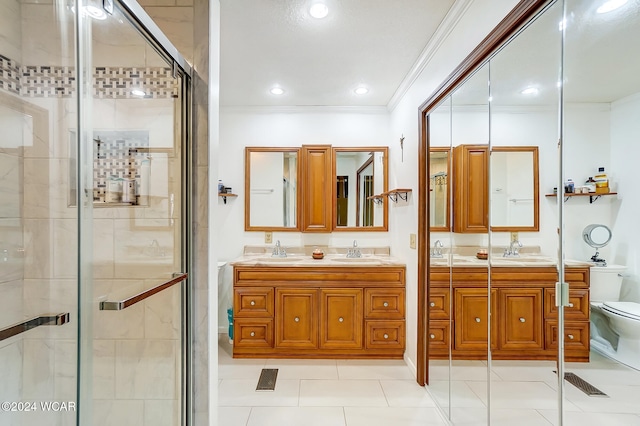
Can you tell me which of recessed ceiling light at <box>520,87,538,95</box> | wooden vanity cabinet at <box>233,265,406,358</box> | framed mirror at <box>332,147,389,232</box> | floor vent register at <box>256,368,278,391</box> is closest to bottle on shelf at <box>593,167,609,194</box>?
recessed ceiling light at <box>520,87,538,95</box>

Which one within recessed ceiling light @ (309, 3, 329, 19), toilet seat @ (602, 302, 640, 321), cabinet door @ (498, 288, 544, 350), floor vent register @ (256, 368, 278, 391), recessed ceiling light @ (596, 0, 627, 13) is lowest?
floor vent register @ (256, 368, 278, 391)

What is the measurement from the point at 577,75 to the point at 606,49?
4.1 inches

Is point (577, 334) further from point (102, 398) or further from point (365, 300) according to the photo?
point (365, 300)

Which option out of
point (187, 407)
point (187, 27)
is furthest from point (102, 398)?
point (187, 27)

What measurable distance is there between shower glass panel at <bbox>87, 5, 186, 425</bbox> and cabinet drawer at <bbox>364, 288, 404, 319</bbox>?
5.63ft

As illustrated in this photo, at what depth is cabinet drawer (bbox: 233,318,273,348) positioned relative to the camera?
2768 mm

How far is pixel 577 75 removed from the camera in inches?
38.8

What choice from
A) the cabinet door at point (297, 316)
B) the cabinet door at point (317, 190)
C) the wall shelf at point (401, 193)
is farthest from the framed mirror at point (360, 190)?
the cabinet door at point (297, 316)

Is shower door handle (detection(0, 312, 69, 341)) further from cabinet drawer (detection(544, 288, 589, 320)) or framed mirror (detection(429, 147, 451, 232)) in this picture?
framed mirror (detection(429, 147, 451, 232))

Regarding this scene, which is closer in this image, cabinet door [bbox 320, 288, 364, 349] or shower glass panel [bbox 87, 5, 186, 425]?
shower glass panel [bbox 87, 5, 186, 425]

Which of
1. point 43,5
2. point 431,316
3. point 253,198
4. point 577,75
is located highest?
point 43,5

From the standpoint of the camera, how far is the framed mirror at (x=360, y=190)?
11.1 ft

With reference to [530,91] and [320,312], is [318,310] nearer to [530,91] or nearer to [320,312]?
[320,312]

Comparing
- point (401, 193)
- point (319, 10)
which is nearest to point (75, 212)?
point (319, 10)
